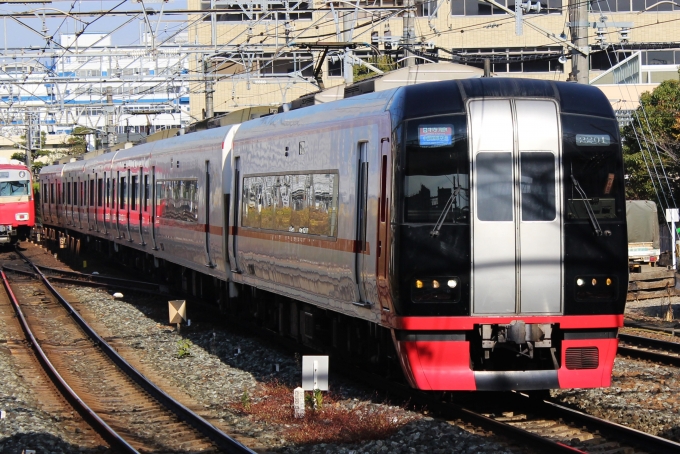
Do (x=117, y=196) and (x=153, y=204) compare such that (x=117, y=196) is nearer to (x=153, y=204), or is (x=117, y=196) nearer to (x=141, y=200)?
(x=141, y=200)

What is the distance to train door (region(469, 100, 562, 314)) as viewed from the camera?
8484 mm

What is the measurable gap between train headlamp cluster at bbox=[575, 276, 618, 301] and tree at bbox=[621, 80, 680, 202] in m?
19.6

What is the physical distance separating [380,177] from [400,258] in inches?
36.0

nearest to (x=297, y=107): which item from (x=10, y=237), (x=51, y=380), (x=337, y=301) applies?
(x=337, y=301)

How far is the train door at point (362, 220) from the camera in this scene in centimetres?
948

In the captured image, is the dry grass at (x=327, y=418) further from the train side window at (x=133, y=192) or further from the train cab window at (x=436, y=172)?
the train side window at (x=133, y=192)

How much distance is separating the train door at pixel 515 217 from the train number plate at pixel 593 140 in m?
0.20

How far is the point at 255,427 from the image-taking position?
912 cm

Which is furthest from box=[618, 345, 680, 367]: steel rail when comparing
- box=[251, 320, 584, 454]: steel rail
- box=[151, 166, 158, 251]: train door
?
box=[151, 166, 158, 251]: train door

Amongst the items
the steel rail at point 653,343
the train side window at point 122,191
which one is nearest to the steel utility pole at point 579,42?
the steel rail at point 653,343

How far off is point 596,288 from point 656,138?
70.9 ft

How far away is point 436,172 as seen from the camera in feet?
28.1

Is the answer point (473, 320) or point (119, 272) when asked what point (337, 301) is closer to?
point (473, 320)

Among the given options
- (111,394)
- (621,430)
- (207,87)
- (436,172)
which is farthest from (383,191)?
(207,87)
